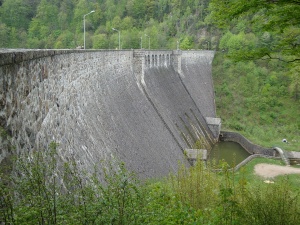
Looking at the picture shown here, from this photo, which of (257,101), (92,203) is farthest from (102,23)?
(92,203)

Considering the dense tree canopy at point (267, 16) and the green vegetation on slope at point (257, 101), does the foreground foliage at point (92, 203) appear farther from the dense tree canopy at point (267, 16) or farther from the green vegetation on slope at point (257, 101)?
the green vegetation on slope at point (257, 101)

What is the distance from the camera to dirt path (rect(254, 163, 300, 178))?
87.8 ft

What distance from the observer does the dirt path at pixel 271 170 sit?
26750 mm

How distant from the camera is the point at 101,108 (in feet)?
56.1

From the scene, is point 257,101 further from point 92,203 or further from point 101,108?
point 92,203

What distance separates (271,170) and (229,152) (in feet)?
35.0

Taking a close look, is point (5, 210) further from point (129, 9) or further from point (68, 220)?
point (129, 9)

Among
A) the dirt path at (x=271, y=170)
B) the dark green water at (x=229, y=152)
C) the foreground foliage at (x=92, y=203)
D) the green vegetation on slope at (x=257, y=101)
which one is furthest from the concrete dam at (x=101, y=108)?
the green vegetation on slope at (x=257, y=101)

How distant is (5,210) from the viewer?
4.71 meters

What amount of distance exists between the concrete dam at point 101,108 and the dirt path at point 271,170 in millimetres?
6154

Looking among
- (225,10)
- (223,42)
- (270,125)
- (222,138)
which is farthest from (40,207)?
(223,42)

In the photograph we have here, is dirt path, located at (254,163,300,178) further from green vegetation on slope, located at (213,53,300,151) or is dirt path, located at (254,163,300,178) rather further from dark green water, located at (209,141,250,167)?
green vegetation on slope, located at (213,53,300,151)

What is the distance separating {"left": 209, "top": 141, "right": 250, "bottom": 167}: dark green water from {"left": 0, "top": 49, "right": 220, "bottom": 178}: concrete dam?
1.42 meters

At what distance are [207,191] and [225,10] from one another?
550 cm
